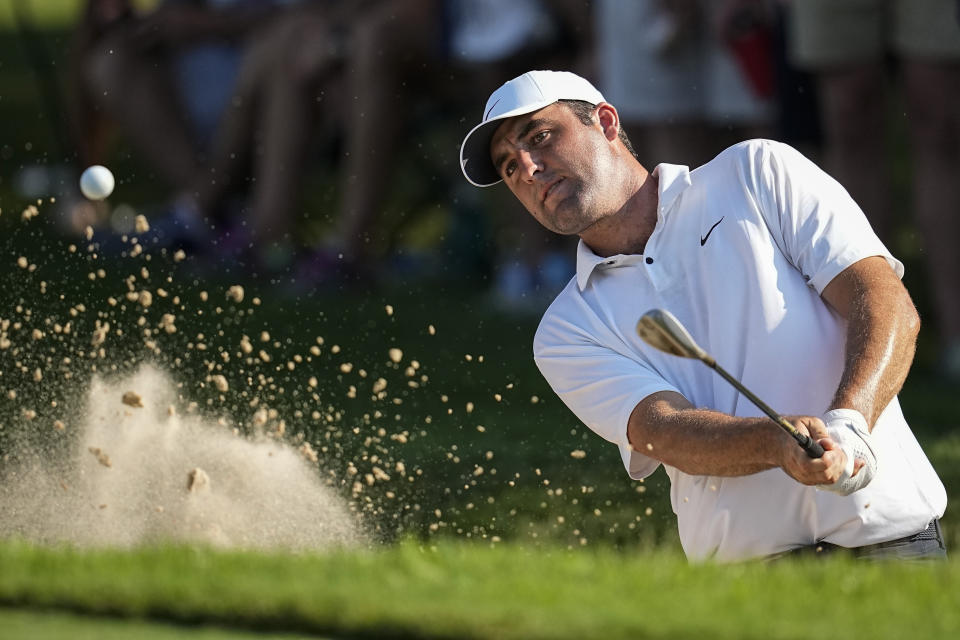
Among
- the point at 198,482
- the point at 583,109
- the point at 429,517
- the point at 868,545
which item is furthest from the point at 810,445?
the point at 429,517

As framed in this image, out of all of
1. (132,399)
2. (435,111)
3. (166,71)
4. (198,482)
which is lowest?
(198,482)

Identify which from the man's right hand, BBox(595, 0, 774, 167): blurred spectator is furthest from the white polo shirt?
BBox(595, 0, 774, 167): blurred spectator

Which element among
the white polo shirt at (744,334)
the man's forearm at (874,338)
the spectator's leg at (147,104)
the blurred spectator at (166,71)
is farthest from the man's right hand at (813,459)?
the spectator's leg at (147,104)

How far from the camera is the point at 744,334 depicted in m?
3.40

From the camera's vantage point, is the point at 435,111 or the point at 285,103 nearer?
the point at 435,111

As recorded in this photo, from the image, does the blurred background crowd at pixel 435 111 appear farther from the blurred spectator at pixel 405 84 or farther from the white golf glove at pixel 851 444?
the white golf glove at pixel 851 444

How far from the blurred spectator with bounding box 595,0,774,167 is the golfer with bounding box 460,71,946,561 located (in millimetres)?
3571

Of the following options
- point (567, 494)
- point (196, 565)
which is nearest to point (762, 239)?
point (196, 565)

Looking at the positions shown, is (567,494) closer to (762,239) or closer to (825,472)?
(762,239)

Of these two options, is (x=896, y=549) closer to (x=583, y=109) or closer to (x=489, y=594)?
(x=489, y=594)

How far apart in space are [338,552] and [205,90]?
7315mm

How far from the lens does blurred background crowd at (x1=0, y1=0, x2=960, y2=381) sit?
650 centimetres

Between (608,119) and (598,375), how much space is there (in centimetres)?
60

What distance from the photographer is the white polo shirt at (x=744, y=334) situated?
334 cm
